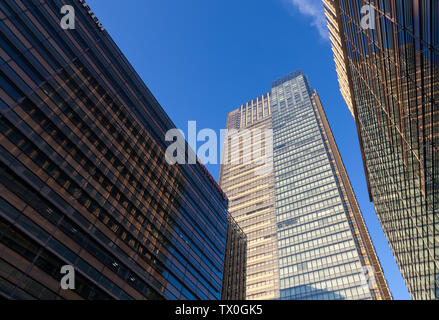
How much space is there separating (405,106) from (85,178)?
35.5 m

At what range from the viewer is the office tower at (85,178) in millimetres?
28672

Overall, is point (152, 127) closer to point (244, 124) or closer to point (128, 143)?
point (128, 143)

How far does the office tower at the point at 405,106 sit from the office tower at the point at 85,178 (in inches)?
1291

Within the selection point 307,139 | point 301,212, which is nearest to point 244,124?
point 307,139

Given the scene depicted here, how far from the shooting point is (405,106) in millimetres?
25312

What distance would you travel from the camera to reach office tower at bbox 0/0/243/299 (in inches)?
Result: 1129
